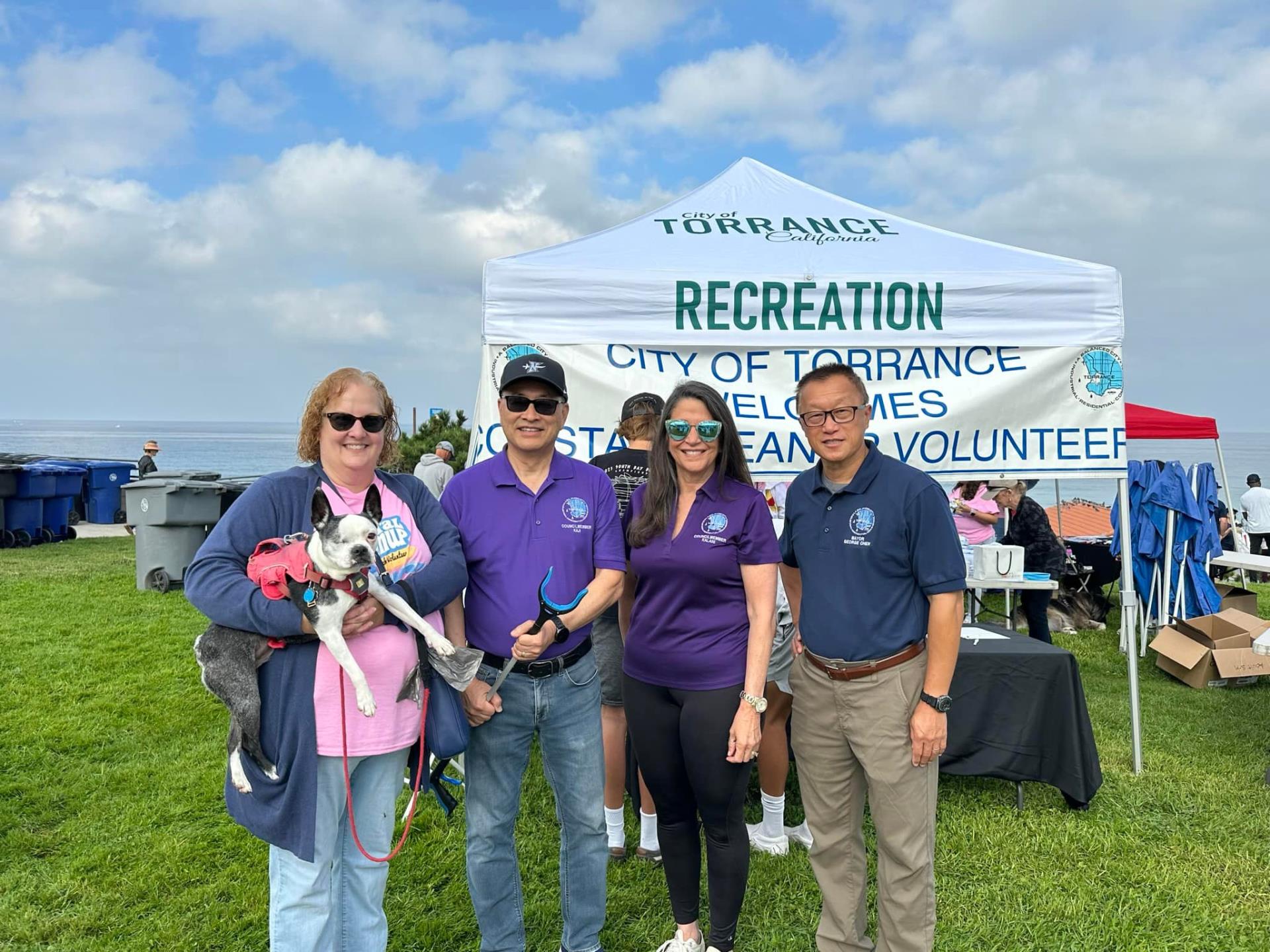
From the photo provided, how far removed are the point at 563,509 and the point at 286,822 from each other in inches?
38.6

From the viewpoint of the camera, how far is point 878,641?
7.25 feet

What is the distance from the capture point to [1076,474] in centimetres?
377

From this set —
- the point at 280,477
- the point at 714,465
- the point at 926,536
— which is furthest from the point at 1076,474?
the point at 280,477

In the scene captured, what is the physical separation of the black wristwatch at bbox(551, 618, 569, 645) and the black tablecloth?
226 centimetres

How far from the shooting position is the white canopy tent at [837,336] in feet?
11.7

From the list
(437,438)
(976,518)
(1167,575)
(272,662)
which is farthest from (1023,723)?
(437,438)

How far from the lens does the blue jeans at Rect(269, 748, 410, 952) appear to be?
1874mm

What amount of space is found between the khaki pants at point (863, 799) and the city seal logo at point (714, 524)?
1.64 feet

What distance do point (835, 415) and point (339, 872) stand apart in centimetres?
173

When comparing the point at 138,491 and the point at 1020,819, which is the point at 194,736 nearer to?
the point at 1020,819

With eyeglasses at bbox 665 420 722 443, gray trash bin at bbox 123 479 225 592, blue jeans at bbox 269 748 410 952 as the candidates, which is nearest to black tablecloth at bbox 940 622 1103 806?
eyeglasses at bbox 665 420 722 443

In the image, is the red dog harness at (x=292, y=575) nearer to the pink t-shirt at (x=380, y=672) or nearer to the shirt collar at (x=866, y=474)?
the pink t-shirt at (x=380, y=672)

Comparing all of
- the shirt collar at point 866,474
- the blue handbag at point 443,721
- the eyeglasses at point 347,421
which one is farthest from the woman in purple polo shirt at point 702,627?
the eyeglasses at point 347,421

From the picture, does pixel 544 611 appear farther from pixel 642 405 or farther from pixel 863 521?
pixel 642 405
